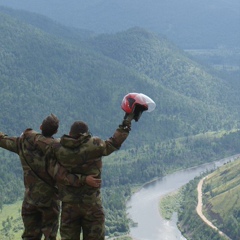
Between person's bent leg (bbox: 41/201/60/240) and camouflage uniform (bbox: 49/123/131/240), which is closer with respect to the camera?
camouflage uniform (bbox: 49/123/131/240)

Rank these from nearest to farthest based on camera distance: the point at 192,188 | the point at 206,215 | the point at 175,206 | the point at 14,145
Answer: the point at 14,145, the point at 206,215, the point at 175,206, the point at 192,188

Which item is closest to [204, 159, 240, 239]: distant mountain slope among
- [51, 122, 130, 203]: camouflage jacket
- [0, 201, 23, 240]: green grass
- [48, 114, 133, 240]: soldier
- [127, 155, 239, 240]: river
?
[127, 155, 239, 240]: river

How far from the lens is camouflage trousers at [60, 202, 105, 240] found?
15.8 metres

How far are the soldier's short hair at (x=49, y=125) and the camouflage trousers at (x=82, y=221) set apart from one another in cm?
192

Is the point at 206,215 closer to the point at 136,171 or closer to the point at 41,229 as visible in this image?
the point at 136,171

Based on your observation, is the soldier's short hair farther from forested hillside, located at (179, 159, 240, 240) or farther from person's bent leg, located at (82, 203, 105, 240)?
forested hillside, located at (179, 159, 240, 240)

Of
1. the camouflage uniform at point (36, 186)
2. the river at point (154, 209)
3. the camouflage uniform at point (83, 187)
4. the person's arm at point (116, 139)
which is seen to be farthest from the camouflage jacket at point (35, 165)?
the river at point (154, 209)

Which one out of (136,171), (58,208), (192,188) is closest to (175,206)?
(192,188)

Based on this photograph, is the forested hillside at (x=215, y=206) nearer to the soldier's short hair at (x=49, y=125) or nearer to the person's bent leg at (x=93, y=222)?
the person's bent leg at (x=93, y=222)

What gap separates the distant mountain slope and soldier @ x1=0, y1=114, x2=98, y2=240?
93.1m

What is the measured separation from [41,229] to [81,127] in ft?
10.7

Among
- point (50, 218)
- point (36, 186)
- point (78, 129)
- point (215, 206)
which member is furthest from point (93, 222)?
point (215, 206)

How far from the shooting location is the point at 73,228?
53.1 feet

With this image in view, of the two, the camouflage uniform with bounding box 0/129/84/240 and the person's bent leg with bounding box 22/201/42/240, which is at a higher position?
the camouflage uniform with bounding box 0/129/84/240
